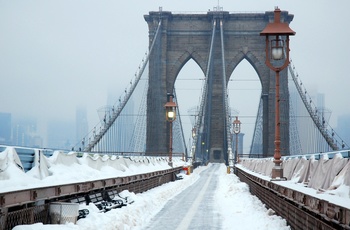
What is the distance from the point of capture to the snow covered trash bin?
1131 cm

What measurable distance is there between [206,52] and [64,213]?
86.0 metres

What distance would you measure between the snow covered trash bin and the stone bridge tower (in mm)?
77027

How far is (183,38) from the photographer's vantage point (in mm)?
94188

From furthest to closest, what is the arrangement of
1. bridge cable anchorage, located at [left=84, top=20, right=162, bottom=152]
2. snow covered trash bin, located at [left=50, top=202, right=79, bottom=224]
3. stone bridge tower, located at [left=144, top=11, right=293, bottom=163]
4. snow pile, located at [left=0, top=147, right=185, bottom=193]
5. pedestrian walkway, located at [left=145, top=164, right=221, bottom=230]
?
stone bridge tower, located at [left=144, top=11, right=293, bottom=163] → bridge cable anchorage, located at [left=84, top=20, right=162, bottom=152] → pedestrian walkway, located at [left=145, top=164, right=221, bottom=230] → snow covered trash bin, located at [left=50, top=202, right=79, bottom=224] → snow pile, located at [left=0, top=147, right=185, bottom=193]

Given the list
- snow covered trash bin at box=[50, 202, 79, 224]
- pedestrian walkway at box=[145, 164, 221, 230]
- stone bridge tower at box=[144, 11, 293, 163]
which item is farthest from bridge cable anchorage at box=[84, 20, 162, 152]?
snow covered trash bin at box=[50, 202, 79, 224]

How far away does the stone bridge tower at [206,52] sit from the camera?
8981 centimetres

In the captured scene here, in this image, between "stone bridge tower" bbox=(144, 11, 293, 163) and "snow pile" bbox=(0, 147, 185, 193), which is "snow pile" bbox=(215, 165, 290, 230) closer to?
"snow pile" bbox=(0, 147, 185, 193)

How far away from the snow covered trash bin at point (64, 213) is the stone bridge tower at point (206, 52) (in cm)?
7703

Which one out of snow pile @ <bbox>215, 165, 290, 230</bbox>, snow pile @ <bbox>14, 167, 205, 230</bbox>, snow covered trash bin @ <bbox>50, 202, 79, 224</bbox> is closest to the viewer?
snow pile @ <bbox>14, 167, 205, 230</bbox>

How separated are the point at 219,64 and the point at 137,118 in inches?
774

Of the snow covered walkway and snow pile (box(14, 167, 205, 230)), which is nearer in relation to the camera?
snow pile (box(14, 167, 205, 230))

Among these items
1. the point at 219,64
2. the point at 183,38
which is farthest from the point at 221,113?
the point at 183,38

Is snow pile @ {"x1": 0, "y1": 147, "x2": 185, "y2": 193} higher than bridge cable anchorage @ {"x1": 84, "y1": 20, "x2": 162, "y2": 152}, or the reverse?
bridge cable anchorage @ {"x1": 84, "y1": 20, "x2": 162, "y2": 152}

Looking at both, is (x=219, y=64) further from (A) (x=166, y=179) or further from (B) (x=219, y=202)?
(B) (x=219, y=202)
